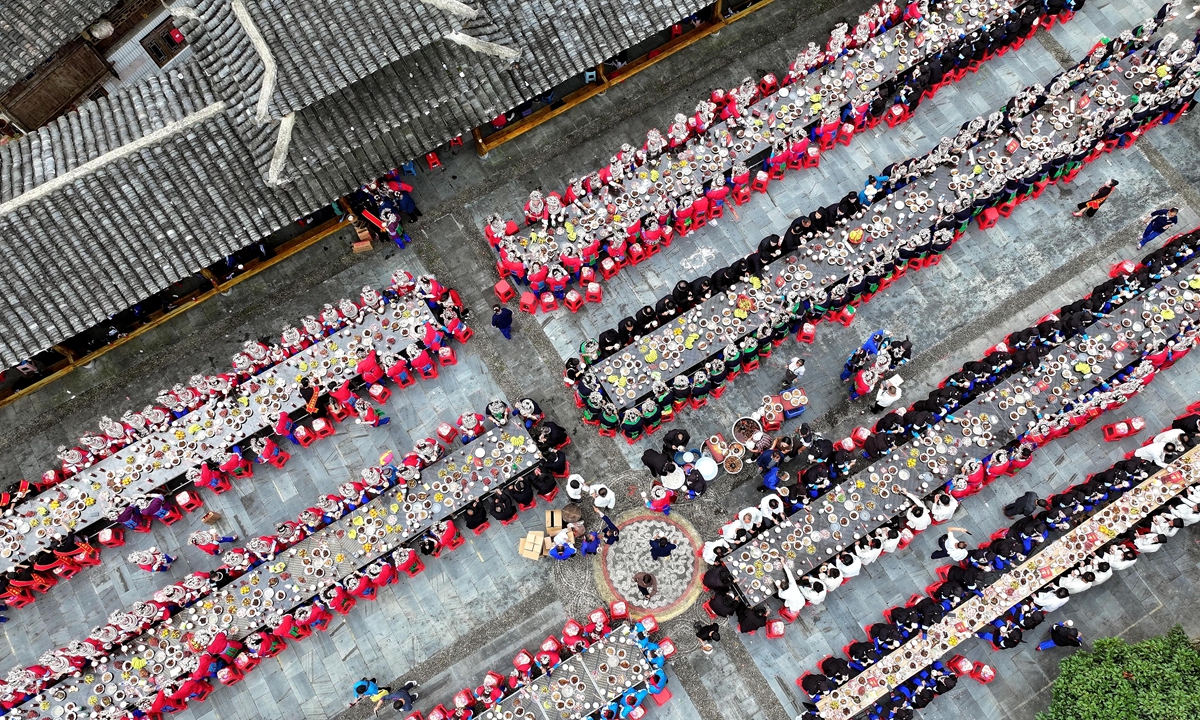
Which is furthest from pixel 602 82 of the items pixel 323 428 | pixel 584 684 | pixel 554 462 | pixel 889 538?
pixel 584 684

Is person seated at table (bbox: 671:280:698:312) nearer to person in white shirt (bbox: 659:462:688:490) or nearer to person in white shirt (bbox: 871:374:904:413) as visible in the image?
person in white shirt (bbox: 659:462:688:490)

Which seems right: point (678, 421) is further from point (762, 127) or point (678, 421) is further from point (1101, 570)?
point (1101, 570)

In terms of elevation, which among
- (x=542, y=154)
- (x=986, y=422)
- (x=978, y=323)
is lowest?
(x=986, y=422)

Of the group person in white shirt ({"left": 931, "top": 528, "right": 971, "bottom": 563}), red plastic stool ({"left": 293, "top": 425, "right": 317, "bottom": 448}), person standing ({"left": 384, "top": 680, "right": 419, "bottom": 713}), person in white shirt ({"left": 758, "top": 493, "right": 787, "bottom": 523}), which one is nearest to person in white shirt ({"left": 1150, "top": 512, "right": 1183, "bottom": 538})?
→ person in white shirt ({"left": 931, "top": 528, "right": 971, "bottom": 563})

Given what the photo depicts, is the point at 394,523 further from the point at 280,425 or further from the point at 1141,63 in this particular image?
the point at 1141,63

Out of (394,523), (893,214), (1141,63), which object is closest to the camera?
(394,523)

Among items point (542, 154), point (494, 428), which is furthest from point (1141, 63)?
point (494, 428)

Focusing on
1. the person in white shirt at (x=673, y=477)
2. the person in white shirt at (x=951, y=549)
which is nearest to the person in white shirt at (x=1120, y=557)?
the person in white shirt at (x=951, y=549)
